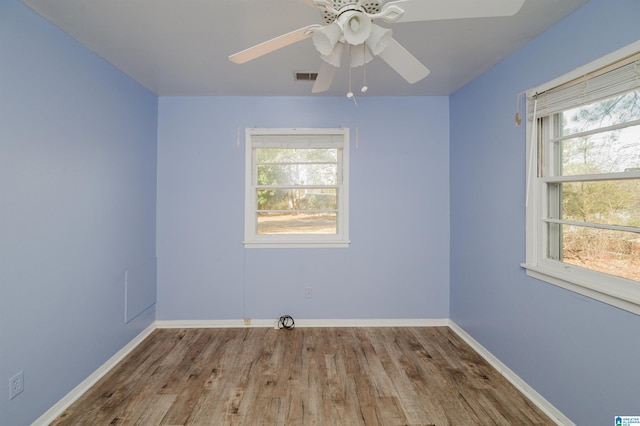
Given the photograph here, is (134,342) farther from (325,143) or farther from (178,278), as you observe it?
(325,143)

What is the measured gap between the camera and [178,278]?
327 centimetres

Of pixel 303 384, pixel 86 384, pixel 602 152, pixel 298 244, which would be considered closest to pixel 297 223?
pixel 298 244

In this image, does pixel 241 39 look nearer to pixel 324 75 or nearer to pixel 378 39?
pixel 324 75

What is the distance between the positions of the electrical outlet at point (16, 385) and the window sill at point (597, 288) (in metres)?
3.20

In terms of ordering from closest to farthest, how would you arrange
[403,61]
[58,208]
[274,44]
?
[274,44]
[403,61]
[58,208]

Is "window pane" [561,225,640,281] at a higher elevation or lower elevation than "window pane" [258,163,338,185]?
lower

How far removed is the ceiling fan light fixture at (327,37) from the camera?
122cm

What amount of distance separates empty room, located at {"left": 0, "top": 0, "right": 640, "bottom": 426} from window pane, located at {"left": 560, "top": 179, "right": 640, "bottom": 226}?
11 millimetres

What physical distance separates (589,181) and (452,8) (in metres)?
1.39

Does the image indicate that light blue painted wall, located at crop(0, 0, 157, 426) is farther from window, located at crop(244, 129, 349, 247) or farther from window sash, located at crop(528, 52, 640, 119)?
window sash, located at crop(528, 52, 640, 119)

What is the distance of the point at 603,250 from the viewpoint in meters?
1.73

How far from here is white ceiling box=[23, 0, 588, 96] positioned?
1779mm

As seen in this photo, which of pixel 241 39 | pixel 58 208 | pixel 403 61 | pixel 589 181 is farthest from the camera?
pixel 241 39

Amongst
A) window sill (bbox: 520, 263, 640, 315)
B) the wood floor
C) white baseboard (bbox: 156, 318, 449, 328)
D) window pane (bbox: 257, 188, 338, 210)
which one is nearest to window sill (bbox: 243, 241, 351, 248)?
window pane (bbox: 257, 188, 338, 210)
